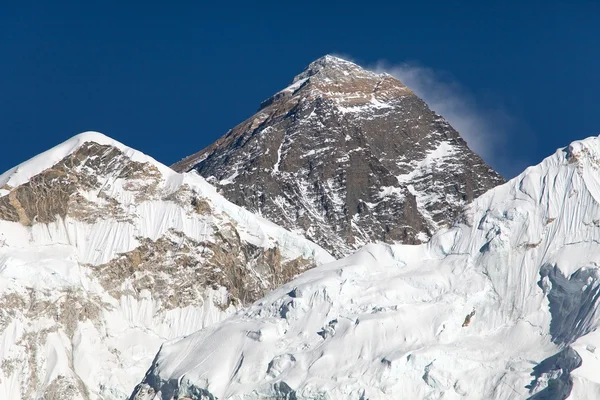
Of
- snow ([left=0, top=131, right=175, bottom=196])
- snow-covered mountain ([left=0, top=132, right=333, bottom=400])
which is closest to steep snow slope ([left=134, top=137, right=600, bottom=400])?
snow-covered mountain ([left=0, top=132, right=333, bottom=400])

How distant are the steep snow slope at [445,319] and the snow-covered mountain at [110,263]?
1038 inches

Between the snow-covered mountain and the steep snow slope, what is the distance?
26.4 m

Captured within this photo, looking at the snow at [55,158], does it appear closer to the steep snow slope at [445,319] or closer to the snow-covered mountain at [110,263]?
the snow-covered mountain at [110,263]

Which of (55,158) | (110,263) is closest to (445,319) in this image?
(110,263)

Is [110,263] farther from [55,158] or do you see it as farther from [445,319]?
[445,319]

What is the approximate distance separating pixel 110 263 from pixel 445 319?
5188cm

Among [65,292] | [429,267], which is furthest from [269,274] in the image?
[429,267]

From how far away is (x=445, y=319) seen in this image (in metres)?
126

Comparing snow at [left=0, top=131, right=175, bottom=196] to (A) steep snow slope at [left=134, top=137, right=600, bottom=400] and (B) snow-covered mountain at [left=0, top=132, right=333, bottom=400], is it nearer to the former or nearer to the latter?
(B) snow-covered mountain at [left=0, top=132, right=333, bottom=400]

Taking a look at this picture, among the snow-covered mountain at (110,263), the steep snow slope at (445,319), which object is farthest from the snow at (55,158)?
the steep snow slope at (445,319)

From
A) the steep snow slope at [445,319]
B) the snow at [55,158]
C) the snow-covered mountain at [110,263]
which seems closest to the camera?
the steep snow slope at [445,319]

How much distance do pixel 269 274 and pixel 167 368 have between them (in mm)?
46993

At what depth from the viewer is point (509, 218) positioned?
13288 cm

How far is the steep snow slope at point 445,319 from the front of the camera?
119312 mm
